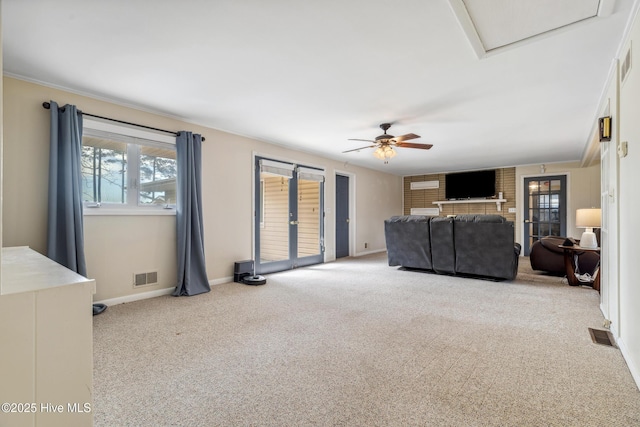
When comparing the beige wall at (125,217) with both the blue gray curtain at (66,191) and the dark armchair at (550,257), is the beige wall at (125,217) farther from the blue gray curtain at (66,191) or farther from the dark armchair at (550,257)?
the dark armchair at (550,257)

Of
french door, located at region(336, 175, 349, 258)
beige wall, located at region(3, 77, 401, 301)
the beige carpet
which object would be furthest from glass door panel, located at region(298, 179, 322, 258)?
the beige carpet

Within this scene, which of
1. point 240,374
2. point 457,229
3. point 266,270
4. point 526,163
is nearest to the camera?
point 240,374

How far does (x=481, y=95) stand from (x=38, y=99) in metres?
4.49

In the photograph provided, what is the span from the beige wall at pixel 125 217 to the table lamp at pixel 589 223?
447cm

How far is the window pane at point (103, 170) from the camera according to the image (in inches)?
132

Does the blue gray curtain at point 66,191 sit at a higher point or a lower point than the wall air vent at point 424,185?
lower

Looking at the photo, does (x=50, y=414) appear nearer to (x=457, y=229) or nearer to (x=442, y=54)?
(x=442, y=54)

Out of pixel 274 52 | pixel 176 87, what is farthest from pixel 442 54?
pixel 176 87

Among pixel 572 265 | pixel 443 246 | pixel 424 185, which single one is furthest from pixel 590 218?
pixel 424 185

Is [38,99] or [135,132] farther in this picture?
[135,132]

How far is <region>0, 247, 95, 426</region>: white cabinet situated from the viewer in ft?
2.80

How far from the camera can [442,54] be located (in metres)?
2.51

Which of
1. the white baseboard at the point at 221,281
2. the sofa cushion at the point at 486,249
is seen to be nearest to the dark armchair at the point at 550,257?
the sofa cushion at the point at 486,249

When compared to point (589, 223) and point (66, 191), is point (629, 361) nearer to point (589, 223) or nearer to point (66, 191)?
point (589, 223)
